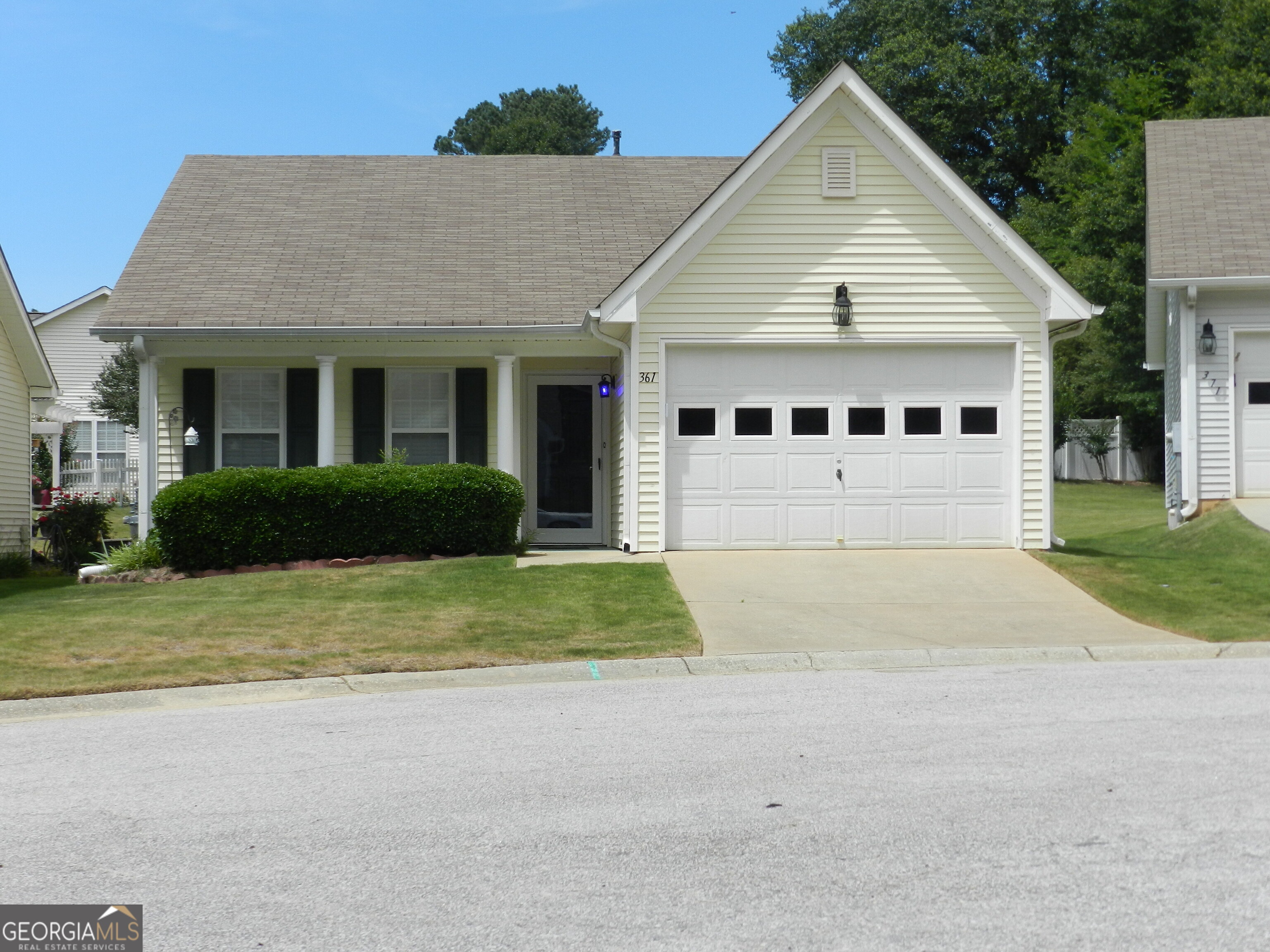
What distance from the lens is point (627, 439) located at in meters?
16.2

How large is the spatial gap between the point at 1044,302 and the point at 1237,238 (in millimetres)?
5046

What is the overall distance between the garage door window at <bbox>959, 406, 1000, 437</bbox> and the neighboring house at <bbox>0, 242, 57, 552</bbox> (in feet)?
50.4

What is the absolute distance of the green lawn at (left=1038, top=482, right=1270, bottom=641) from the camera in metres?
11.7

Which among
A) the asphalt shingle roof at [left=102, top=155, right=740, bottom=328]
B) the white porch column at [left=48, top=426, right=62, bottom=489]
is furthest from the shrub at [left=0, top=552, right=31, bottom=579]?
the asphalt shingle roof at [left=102, top=155, right=740, bottom=328]

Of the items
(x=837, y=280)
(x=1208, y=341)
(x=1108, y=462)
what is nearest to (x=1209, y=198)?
(x=1208, y=341)

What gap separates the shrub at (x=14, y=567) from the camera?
67.6 feet

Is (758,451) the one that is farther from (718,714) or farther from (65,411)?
(65,411)

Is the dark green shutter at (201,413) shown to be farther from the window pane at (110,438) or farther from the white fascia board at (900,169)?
the window pane at (110,438)

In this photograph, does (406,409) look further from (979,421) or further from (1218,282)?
(1218,282)

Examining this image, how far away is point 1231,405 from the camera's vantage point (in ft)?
61.7

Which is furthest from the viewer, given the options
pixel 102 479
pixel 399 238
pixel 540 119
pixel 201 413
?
pixel 540 119

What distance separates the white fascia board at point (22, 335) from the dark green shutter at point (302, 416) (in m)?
6.13

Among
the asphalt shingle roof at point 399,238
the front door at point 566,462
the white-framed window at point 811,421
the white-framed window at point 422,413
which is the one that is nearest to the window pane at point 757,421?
the white-framed window at point 811,421

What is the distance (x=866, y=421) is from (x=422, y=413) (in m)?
6.45
